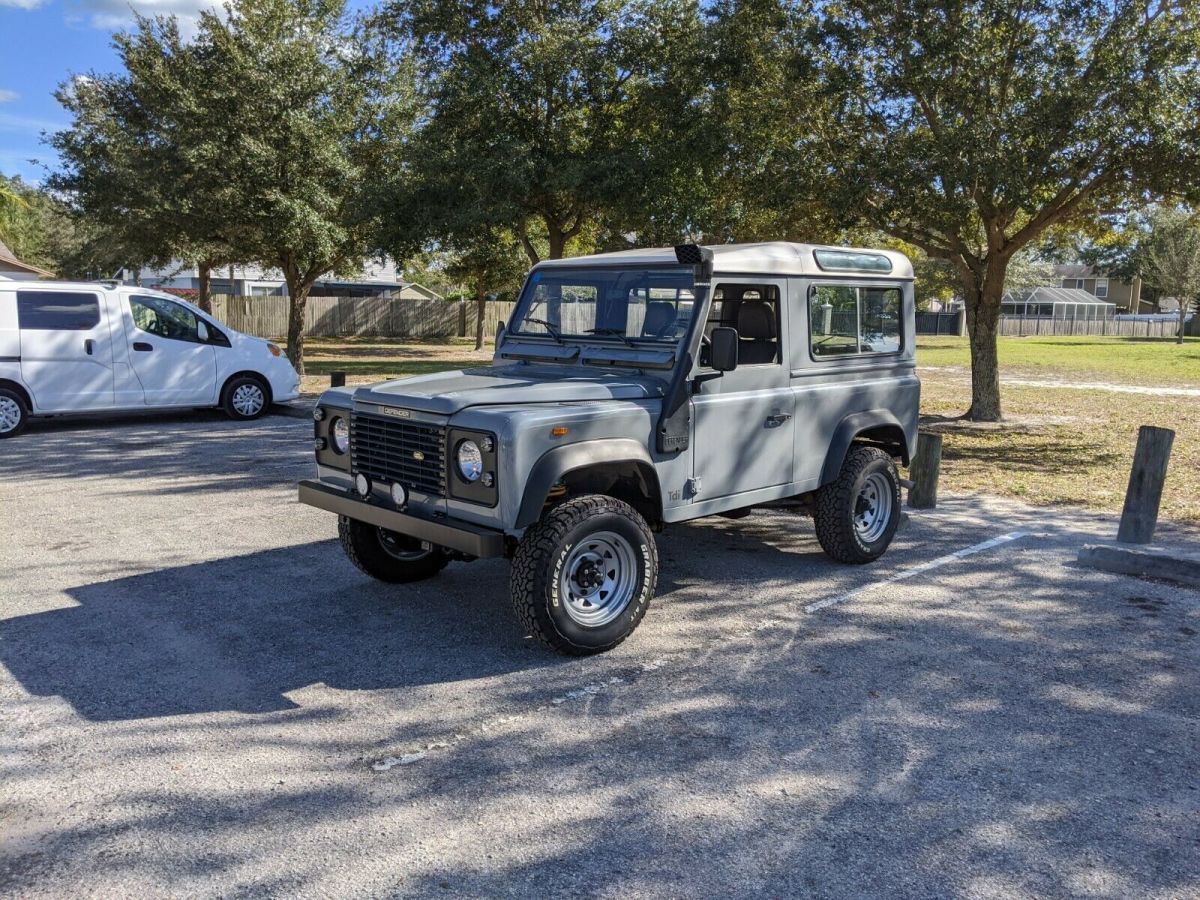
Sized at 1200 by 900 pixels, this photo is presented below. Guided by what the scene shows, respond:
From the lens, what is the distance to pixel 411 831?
349cm

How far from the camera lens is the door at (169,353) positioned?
13.1 m

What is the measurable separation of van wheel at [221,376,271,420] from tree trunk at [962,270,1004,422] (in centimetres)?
1071

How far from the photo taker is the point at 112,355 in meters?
12.9

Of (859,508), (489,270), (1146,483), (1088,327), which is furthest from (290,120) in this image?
(1088,327)

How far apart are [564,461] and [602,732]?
1.28 metres

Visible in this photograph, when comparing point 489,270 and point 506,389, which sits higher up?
point 489,270

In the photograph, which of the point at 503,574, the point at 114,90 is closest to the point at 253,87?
the point at 114,90

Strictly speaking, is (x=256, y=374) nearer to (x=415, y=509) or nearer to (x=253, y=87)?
(x=253, y=87)

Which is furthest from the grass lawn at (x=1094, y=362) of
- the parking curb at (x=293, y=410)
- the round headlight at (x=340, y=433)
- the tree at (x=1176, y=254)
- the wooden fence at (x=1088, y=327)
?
the round headlight at (x=340, y=433)

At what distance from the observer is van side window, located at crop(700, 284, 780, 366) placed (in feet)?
19.4

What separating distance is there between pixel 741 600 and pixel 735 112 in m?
10.6

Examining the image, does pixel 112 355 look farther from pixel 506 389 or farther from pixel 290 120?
pixel 506 389

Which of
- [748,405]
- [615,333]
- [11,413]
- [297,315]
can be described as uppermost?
[297,315]

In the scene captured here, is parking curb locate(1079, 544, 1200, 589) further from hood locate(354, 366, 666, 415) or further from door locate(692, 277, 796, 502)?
hood locate(354, 366, 666, 415)
